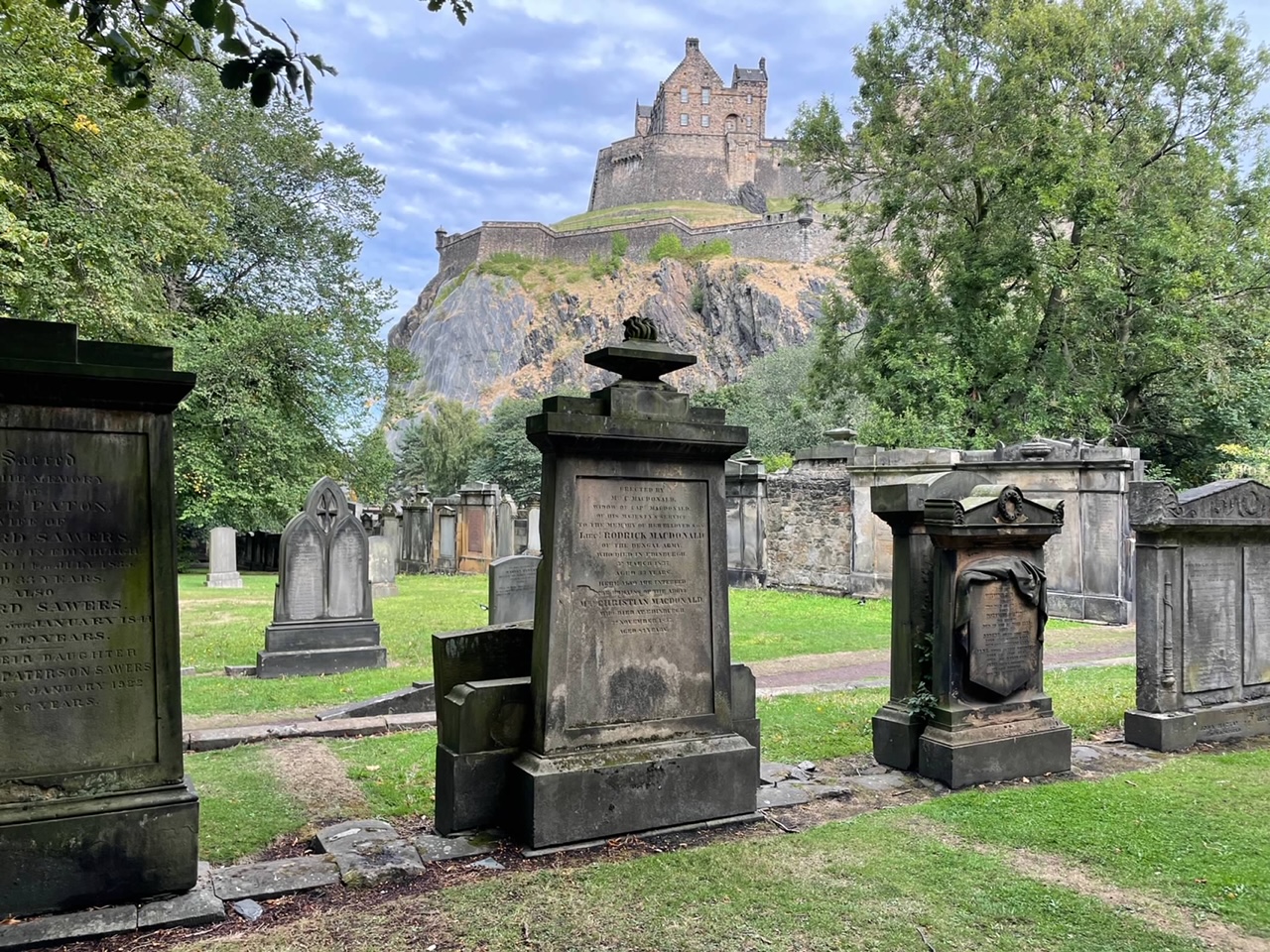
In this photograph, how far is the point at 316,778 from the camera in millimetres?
5668

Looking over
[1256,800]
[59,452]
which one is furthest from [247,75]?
[1256,800]

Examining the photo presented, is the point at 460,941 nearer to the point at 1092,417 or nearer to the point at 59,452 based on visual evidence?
the point at 59,452

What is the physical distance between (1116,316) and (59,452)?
24.6 meters

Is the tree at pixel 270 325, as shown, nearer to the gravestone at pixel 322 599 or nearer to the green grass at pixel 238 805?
the gravestone at pixel 322 599

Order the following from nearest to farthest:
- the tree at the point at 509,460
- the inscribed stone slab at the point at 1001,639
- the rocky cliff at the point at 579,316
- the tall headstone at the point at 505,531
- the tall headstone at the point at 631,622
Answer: the tall headstone at the point at 631,622 → the inscribed stone slab at the point at 1001,639 → the tall headstone at the point at 505,531 → the tree at the point at 509,460 → the rocky cliff at the point at 579,316

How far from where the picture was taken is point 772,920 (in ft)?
11.4

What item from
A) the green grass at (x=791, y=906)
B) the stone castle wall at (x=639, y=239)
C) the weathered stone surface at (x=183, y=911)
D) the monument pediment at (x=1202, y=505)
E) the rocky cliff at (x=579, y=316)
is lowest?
the green grass at (x=791, y=906)

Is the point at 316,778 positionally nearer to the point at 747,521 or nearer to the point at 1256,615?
the point at 1256,615

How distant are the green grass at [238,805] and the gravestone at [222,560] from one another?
53.9ft

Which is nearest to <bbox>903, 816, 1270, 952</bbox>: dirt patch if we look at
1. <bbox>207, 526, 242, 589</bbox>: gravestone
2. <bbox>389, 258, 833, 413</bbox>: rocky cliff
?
<bbox>207, 526, 242, 589</bbox>: gravestone

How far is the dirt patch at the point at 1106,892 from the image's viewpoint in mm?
3387

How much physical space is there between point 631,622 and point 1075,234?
72.3 feet

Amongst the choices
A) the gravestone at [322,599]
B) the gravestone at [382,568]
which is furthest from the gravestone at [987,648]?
the gravestone at [382,568]

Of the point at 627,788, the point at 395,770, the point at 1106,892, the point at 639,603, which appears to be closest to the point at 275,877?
the point at 627,788
